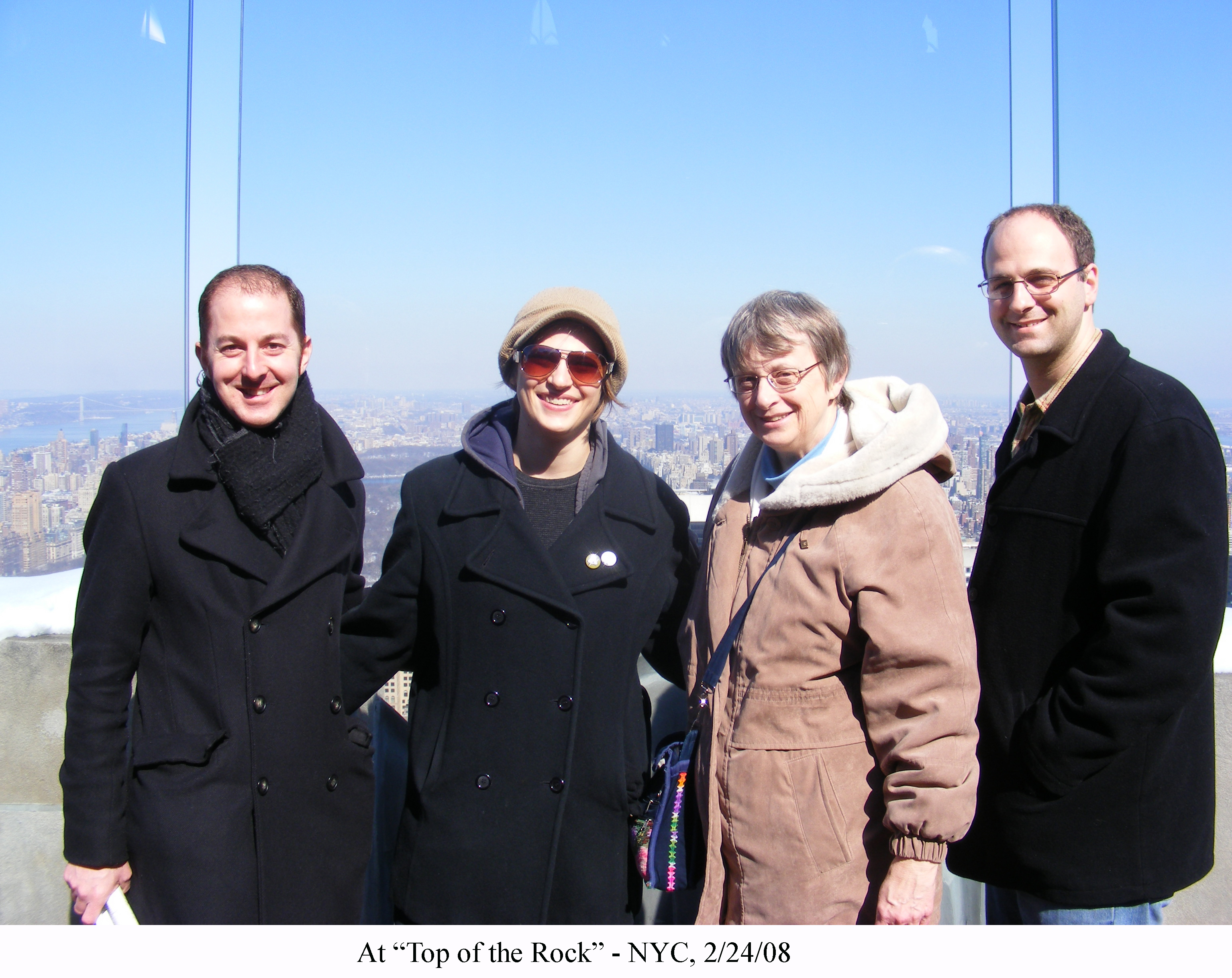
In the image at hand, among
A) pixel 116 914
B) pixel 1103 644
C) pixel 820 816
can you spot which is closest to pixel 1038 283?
pixel 1103 644

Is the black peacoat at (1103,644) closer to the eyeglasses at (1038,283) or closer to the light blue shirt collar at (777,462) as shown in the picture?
the eyeglasses at (1038,283)

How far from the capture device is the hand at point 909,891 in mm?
1654

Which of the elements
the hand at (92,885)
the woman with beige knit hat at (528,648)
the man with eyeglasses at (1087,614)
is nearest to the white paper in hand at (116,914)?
the hand at (92,885)

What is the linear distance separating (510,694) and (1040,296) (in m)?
1.54

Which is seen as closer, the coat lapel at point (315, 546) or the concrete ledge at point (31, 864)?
the coat lapel at point (315, 546)

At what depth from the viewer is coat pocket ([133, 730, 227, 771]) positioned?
175cm

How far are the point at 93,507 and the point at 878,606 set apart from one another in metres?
1.66

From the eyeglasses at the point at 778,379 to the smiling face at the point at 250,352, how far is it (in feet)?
3.39

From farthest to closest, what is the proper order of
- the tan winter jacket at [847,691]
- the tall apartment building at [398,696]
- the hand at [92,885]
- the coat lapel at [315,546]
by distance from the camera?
the tall apartment building at [398,696], the coat lapel at [315,546], the hand at [92,885], the tan winter jacket at [847,691]

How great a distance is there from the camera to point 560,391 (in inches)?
81.4

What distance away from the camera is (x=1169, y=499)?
1662 mm

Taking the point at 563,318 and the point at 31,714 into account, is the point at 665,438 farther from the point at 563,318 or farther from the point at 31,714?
the point at 31,714

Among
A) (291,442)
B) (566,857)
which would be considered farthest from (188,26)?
(566,857)
